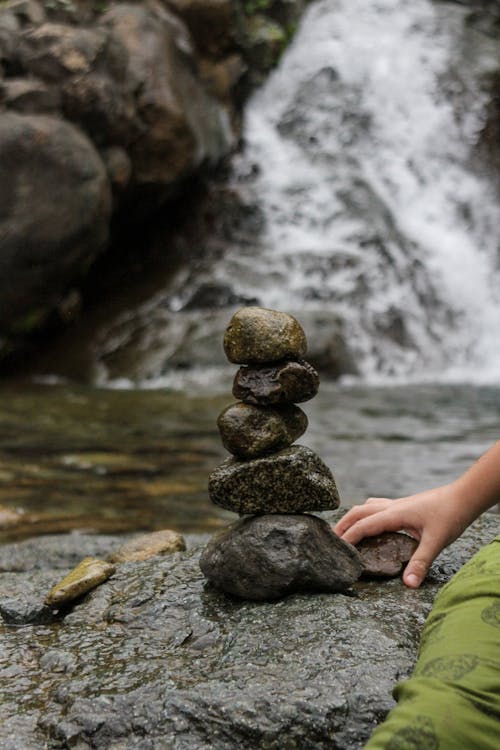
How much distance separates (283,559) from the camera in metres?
2.13

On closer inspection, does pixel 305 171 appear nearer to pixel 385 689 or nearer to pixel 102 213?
pixel 102 213

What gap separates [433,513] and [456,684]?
0.75 m

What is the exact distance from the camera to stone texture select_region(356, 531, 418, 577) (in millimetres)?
2291

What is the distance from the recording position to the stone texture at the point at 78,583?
2377 millimetres

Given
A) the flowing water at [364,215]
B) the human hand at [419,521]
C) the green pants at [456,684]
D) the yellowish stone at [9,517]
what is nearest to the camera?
the green pants at [456,684]

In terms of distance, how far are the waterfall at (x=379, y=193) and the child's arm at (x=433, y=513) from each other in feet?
29.4

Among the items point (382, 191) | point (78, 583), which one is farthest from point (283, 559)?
point (382, 191)

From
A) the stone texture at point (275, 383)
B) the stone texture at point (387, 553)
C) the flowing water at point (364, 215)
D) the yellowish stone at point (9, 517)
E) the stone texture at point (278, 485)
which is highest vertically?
the stone texture at point (275, 383)

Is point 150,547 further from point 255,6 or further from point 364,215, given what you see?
point 255,6

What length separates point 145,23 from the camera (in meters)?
12.4

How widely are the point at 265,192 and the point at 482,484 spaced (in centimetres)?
1336

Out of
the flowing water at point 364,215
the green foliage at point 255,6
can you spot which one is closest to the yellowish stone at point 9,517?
the flowing water at point 364,215

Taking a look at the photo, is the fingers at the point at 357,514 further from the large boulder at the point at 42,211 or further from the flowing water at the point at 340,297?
the large boulder at the point at 42,211

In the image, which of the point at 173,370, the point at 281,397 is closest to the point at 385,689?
the point at 281,397
